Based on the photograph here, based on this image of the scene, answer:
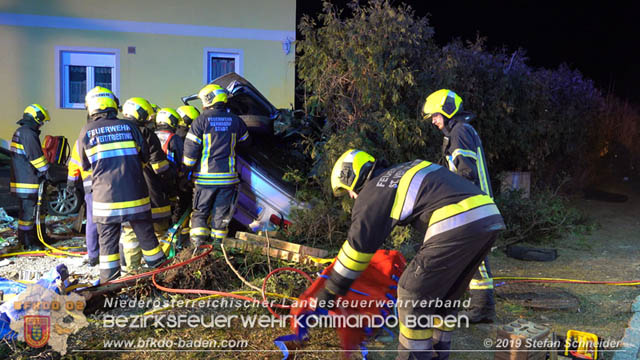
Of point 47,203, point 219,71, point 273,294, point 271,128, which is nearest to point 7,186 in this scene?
point 47,203

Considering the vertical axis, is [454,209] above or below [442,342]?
above

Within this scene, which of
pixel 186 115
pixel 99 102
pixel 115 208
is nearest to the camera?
pixel 115 208

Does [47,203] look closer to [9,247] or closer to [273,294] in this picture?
[9,247]

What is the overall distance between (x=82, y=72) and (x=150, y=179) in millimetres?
7223

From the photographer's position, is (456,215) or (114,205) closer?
(456,215)

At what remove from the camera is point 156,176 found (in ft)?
17.8

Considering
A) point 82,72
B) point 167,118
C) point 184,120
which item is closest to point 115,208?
point 167,118

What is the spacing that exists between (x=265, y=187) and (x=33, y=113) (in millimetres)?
3393

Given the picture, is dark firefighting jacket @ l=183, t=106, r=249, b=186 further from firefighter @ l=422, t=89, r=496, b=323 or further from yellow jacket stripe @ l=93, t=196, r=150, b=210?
firefighter @ l=422, t=89, r=496, b=323

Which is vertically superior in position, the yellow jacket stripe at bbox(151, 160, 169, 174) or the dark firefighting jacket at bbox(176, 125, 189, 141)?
the dark firefighting jacket at bbox(176, 125, 189, 141)

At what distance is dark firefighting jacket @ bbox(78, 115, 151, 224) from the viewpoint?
4340mm

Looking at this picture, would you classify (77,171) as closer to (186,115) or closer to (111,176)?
(111,176)

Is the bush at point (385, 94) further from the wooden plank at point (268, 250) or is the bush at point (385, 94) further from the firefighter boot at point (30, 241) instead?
the firefighter boot at point (30, 241)

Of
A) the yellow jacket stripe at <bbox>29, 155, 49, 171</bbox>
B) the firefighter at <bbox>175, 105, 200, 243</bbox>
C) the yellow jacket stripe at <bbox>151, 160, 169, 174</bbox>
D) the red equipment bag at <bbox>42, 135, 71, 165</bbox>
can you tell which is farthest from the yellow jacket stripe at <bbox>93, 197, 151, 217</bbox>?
the red equipment bag at <bbox>42, 135, 71, 165</bbox>
